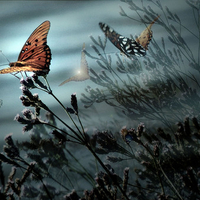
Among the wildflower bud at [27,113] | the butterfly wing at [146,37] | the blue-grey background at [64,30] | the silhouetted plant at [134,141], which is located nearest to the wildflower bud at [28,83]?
the wildflower bud at [27,113]

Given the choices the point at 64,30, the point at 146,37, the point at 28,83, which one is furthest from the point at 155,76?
the point at 28,83

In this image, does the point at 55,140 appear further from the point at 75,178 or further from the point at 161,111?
the point at 161,111

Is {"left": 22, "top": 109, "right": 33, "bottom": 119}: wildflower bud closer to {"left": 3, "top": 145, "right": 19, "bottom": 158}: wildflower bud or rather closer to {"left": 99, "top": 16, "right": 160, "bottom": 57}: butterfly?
{"left": 3, "top": 145, "right": 19, "bottom": 158}: wildflower bud

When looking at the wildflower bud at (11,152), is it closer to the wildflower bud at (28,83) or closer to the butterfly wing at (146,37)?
the wildflower bud at (28,83)

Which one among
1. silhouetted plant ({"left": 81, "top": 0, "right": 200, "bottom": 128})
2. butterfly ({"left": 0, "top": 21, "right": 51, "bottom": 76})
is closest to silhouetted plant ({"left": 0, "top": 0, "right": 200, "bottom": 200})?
silhouetted plant ({"left": 81, "top": 0, "right": 200, "bottom": 128})

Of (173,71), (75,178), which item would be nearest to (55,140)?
(75,178)

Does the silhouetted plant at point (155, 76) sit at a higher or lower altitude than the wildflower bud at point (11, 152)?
higher

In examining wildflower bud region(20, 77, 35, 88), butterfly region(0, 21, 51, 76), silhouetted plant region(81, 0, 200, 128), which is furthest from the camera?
silhouetted plant region(81, 0, 200, 128)
